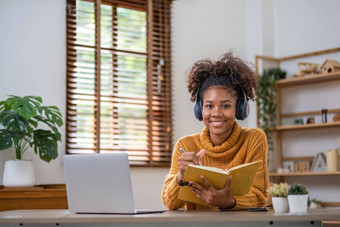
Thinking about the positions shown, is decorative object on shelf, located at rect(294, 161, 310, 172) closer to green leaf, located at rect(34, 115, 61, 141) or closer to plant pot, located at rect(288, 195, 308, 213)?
green leaf, located at rect(34, 115, 61, 141)

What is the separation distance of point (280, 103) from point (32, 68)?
265 cm

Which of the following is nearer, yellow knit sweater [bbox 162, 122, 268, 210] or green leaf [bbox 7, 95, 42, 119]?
yellow knit sweater [bbox 162, 122, 268, 210]

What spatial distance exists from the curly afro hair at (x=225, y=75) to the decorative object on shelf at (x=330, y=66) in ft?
9.13

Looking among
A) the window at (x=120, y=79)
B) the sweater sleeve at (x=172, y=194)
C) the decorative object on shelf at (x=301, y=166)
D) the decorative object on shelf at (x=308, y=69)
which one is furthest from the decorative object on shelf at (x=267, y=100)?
the sweater sleeve at (x=172, y=194)

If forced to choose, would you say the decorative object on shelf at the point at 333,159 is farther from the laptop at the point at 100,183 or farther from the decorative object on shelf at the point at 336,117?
the laptop at the point at 100,183

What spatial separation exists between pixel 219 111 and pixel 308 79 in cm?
309

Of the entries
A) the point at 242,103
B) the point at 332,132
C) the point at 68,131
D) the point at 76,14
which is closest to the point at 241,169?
the point at 242,103

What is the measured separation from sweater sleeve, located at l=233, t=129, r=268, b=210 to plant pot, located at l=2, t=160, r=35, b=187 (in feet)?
6.90

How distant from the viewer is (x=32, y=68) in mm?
4617

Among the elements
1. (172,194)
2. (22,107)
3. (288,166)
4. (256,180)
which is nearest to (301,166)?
(288,166)

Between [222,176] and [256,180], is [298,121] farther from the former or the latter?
[222,176]

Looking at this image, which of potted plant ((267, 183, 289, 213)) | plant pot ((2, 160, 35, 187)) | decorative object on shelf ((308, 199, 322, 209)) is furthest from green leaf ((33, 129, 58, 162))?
decorative object on shelf ((308, 199, 322, 209))

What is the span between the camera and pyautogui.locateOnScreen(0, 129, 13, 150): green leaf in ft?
13.1

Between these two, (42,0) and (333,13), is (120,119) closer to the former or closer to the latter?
(42,0)
